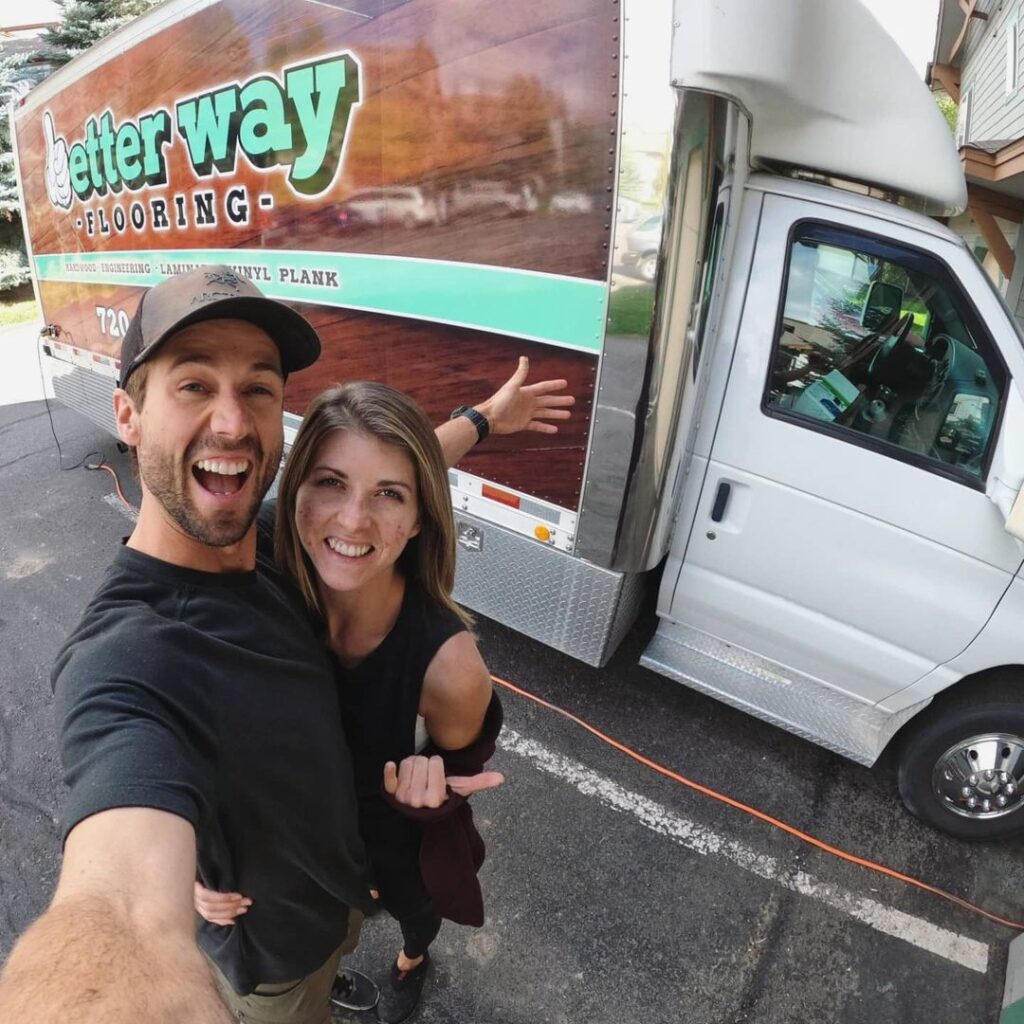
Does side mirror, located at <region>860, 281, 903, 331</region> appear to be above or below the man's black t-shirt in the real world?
above

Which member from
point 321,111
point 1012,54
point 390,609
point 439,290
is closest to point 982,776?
point 390,609

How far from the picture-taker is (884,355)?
90.3 inches

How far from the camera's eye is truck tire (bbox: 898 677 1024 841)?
2436 millimetres

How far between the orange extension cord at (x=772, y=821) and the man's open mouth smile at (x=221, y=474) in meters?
2.31

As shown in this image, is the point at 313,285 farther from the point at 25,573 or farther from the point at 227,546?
the point at 25,573

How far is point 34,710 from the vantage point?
10.0ft

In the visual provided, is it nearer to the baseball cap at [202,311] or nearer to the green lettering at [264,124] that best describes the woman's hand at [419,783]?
the baseball cap at [202,311]

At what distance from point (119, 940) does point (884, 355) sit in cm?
253

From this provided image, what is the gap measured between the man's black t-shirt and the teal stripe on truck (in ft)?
4.37

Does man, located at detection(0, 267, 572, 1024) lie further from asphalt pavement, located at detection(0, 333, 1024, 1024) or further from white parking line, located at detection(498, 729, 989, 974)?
white parking line, located at detection(498, 729, 989, 974)

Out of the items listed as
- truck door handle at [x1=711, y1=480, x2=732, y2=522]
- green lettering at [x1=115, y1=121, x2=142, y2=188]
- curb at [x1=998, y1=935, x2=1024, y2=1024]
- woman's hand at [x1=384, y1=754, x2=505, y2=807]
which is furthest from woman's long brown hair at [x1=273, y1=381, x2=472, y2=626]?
green lettering at [x1=115, y1=121, x2=142, y2=188]

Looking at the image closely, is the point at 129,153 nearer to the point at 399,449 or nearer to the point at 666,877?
the point at 399,449

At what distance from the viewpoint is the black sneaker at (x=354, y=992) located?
2.01 m

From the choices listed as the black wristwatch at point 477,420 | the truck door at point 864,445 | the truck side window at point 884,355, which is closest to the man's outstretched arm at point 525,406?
the black wristwatch at point 477,420
